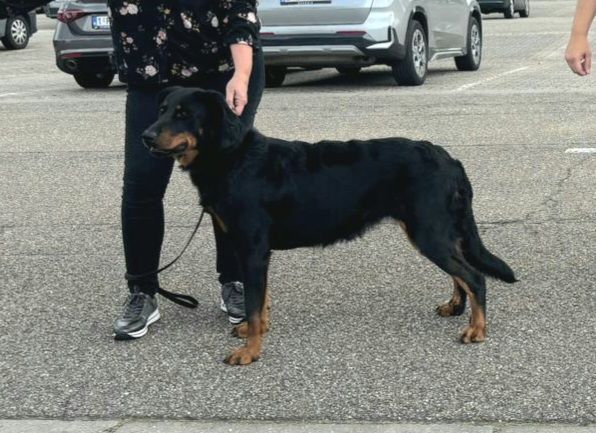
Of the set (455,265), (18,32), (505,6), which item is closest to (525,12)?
(505,6)

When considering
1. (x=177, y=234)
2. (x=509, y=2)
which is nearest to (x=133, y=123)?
(x=177, y=234)

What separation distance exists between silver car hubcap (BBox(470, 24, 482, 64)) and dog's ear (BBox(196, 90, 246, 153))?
12.2m

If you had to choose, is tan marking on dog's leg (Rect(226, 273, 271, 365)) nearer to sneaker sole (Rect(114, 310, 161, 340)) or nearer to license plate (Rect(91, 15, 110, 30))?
sneaker sole (Rect(114, 310, 161, 340))

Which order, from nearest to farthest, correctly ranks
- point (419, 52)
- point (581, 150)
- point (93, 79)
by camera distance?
point (581, 150) < point (419, 52) < point (93, 79)

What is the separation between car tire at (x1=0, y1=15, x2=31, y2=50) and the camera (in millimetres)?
23859

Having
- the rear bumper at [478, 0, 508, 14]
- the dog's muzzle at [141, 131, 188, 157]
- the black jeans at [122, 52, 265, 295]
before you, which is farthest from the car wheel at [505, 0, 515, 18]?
the dog's muzzle at [141, 131, 188, 157]

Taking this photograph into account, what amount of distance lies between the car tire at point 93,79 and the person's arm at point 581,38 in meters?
11.1

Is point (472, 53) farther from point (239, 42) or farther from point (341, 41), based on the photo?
point (239, 42)

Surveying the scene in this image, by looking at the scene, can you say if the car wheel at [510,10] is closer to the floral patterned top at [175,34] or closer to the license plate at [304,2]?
the license plate at [304,2]

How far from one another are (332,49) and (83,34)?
3.30 m

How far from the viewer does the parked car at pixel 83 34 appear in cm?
1450

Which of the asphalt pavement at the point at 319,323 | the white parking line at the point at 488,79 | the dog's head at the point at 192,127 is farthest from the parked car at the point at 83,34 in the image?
the dog's head at the point at 192,127

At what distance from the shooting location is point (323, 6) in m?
13.1

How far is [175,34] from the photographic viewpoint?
4.78m
